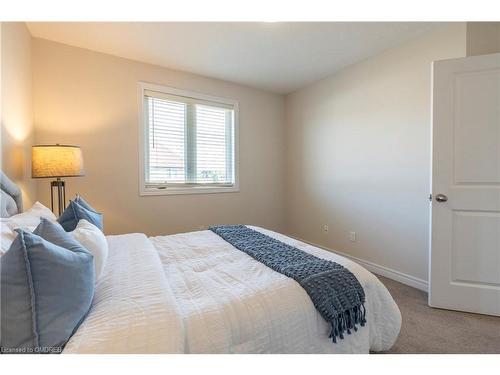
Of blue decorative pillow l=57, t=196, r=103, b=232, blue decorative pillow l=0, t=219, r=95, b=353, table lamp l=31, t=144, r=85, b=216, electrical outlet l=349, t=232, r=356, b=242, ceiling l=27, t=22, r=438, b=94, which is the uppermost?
ceiling l=27, t=22, r=438, b=94

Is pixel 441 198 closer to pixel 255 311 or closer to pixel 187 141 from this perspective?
pixel 255 311

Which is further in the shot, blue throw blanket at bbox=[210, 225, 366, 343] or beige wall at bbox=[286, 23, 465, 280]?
beige wall at bbox=[286, 23, 465, 280]

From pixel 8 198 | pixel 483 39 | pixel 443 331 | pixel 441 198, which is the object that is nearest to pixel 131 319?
pixel 8 198

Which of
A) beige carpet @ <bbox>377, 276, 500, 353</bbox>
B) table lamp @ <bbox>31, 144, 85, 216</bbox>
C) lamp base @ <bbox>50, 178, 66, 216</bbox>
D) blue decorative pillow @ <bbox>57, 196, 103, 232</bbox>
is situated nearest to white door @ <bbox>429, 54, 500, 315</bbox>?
beige carpet @ <bbox>377, 276, 500, 353</bbox>

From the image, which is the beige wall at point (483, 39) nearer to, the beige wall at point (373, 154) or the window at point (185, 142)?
the beige wall at point (373, 154)

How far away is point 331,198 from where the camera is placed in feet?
10.8

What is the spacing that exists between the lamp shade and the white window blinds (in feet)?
3.12

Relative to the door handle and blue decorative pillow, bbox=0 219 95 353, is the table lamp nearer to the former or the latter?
blue decorative pillow, bbox=0 219 95 353

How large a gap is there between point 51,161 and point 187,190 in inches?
57.6

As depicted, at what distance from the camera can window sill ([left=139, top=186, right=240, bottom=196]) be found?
289cm

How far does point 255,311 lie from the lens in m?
1.00

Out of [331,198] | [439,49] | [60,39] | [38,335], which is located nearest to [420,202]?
[331,198]
